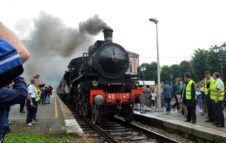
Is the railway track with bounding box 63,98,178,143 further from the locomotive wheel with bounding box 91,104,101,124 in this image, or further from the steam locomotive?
the steam locomotive

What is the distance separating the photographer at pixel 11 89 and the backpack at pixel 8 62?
25 millimetres

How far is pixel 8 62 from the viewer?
49.6 inches

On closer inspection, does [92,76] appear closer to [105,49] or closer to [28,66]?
[105,49]

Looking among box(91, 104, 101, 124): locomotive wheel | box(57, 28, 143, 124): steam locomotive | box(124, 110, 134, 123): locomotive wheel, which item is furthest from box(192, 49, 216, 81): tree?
box(91, 104, 101, 124): locomotive wheel

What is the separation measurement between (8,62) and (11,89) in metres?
1.06

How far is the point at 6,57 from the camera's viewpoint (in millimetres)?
1258

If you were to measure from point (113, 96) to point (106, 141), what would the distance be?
9.69 feet

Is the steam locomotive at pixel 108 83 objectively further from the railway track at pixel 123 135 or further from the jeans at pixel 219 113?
the jeans at pixel 219 113

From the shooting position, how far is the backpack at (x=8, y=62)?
1.25 metres

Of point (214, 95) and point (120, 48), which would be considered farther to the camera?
point (120, 48)

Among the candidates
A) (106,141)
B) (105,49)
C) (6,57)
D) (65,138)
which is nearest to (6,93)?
(6,57)

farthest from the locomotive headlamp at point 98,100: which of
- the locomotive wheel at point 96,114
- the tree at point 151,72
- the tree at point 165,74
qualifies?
the tree at point 165,74

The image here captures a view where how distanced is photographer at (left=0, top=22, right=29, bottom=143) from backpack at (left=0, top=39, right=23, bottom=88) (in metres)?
0.03

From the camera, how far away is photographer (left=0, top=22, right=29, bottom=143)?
1313 millimetres
